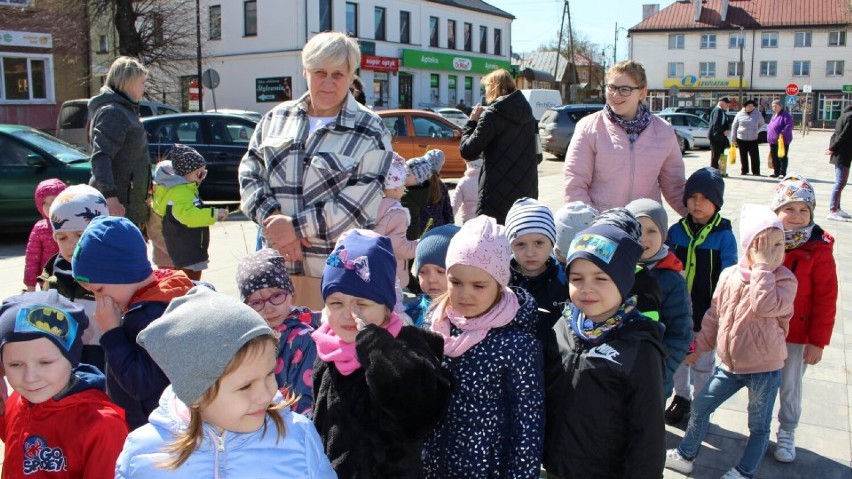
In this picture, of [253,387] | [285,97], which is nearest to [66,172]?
[253,387]

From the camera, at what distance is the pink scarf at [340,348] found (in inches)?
86.4

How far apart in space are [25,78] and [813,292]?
102 ft

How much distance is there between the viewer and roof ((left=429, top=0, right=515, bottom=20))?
47.7 metres

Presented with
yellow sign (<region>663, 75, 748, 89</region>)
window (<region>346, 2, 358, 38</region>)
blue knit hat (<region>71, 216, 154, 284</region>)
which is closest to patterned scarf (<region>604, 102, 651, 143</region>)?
blue knit hat (<region>71, 216, 154, 284</region>)

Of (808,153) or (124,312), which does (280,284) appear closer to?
(124,312)

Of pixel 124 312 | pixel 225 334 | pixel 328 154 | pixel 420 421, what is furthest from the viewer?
pixel 328 154

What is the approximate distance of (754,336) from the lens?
3537 millimetres

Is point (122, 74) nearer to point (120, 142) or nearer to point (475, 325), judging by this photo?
point (120, 142)

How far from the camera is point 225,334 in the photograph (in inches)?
72.8

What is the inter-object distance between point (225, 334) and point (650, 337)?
4.63ft

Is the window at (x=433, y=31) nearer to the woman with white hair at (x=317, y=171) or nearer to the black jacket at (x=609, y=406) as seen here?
the woman with white hair at (x=317, y=171)

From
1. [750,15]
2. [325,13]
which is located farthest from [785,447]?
[750,15]

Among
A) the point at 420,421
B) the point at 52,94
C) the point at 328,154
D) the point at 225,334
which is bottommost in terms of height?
the point at 420,421

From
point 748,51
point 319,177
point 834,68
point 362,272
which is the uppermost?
point 748,51
